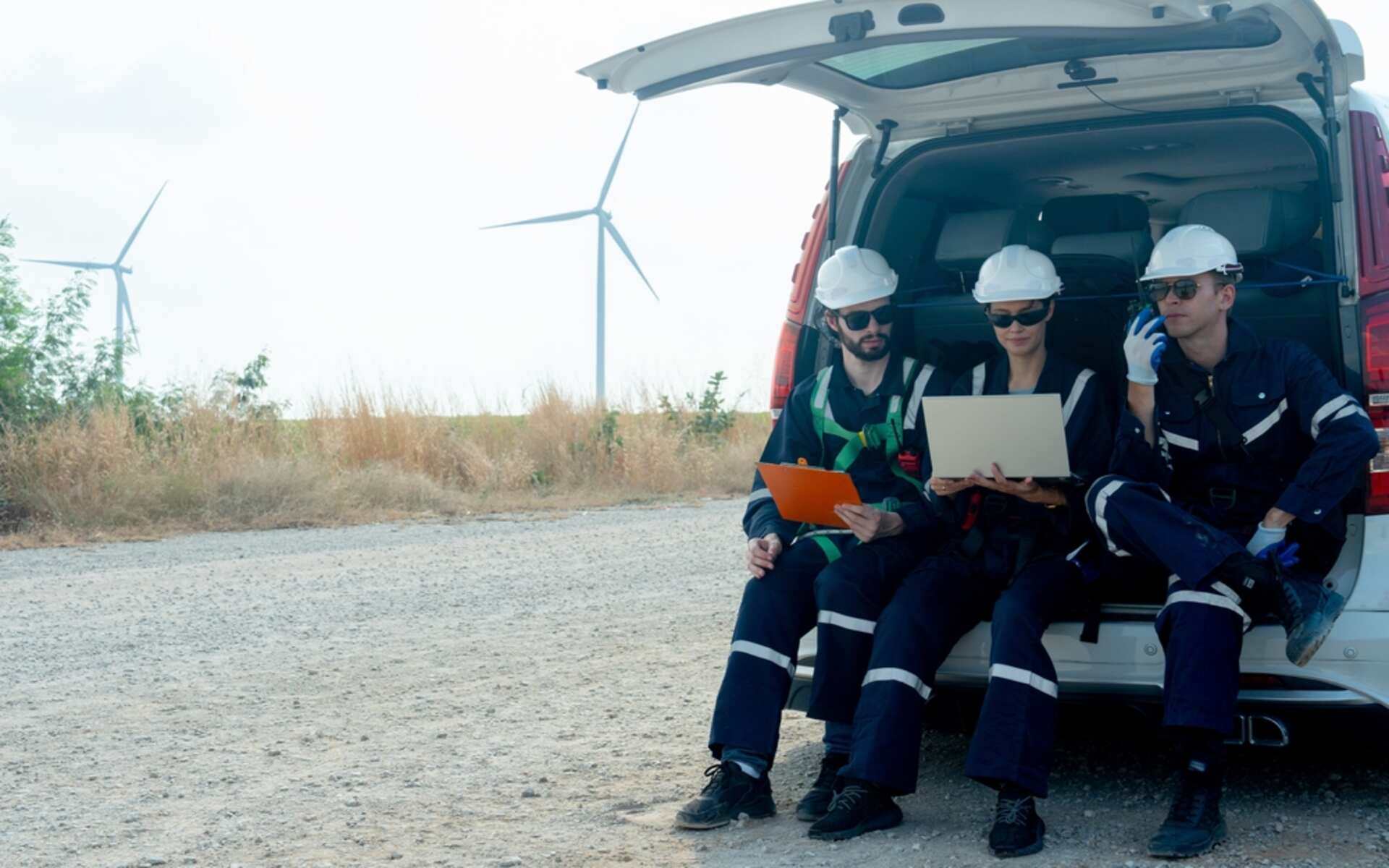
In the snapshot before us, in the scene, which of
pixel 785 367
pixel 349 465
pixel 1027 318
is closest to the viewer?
pixel 1027 318

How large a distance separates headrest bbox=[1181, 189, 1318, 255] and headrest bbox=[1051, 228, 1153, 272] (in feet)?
1.41

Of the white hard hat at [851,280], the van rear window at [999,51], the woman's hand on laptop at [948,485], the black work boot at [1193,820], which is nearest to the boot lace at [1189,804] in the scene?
the black work boot at [1193,820]

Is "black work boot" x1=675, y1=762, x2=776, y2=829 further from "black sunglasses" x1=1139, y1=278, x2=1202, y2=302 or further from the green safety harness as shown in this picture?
"black sunglasses" x1=1139, y1=278, x2=1202, y2=302

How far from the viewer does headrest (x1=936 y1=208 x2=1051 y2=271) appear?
5004mm

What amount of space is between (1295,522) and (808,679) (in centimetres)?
132

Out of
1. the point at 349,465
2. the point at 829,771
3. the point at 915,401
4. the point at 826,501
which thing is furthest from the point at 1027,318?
the point at 349,465

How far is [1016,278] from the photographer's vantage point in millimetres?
4406

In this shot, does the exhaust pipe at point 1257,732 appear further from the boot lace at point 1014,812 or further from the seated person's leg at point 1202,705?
the boot lace at point 1014,812

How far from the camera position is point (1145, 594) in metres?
4.26

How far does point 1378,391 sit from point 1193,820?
1.12 m

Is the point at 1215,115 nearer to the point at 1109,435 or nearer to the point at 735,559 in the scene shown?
the point at 1109,435

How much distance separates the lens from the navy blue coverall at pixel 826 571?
4176 mm

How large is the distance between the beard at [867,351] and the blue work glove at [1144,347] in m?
0.76

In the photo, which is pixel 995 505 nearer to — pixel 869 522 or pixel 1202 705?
pixel 869 522
